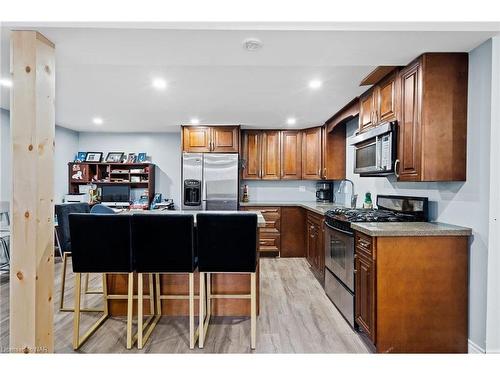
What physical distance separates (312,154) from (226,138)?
1.51 metres

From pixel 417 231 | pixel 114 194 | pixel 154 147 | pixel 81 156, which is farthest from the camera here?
pixel 154 147

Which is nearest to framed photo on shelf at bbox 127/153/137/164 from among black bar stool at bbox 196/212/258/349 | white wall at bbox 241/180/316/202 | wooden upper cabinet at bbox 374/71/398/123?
white wall at bbox 241/180/316/202

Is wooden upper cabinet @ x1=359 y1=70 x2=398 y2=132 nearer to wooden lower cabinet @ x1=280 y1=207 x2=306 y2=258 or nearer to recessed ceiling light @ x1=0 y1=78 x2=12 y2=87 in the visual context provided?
wooden lower cabinet @ x1=280 y1=207 x2=306 y2=258

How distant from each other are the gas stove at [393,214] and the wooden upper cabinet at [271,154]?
219 cm

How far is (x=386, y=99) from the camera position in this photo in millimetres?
2588

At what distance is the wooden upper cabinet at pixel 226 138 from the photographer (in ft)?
15.8

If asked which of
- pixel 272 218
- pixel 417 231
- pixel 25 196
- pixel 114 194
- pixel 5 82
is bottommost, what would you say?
pixel 272 218

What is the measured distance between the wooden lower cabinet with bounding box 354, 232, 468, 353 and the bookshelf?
4.38 metres

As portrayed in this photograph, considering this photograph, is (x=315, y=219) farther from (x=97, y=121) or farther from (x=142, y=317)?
(x=97, y=121)

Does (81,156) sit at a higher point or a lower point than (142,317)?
higher

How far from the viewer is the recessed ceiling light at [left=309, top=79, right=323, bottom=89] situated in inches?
112

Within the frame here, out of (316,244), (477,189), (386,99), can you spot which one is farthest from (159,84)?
(477,189)

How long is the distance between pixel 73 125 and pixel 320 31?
4.78 meters

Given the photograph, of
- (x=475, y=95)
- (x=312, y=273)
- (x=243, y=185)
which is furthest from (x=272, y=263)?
(x=475, y=95)
